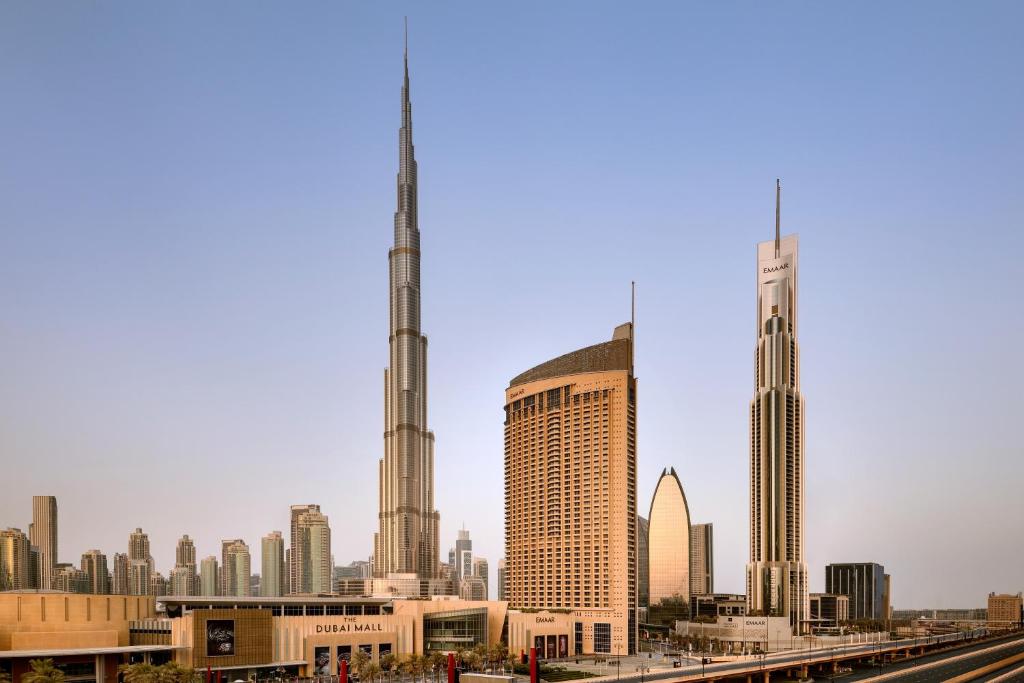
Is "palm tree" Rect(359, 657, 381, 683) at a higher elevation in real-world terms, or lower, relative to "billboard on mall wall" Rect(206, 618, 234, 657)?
lower

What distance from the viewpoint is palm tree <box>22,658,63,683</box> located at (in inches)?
3930

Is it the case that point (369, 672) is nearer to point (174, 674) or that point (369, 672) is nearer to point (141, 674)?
point (174, 674)

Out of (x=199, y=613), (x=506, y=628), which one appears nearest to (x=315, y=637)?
(x=199, y=613)

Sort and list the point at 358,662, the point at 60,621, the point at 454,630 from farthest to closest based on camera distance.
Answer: the point at 454,630 → the point at 358,662 → the point at 60,621

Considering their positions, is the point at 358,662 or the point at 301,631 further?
Result: the point at 358,662

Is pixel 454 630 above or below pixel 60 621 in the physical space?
below

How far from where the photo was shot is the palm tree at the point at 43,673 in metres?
99.8

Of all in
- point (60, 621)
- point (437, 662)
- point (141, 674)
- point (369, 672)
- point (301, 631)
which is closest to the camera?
point (141, 674)

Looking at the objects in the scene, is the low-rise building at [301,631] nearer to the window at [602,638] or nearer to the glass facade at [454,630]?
the glass facade at [454,630]

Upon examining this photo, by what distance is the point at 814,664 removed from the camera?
655 ft

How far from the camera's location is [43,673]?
102 meters

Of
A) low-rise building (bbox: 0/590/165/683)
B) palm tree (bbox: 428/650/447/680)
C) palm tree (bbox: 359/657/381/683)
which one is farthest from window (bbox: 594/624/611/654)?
low-rise building (bbox: 0/590/165/683)

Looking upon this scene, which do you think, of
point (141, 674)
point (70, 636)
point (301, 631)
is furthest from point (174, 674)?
point (301, 631)

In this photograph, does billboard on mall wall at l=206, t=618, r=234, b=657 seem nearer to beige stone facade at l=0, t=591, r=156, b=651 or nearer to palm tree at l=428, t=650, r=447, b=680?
beige stone facade at l=0, t=591, r=156, b=651
